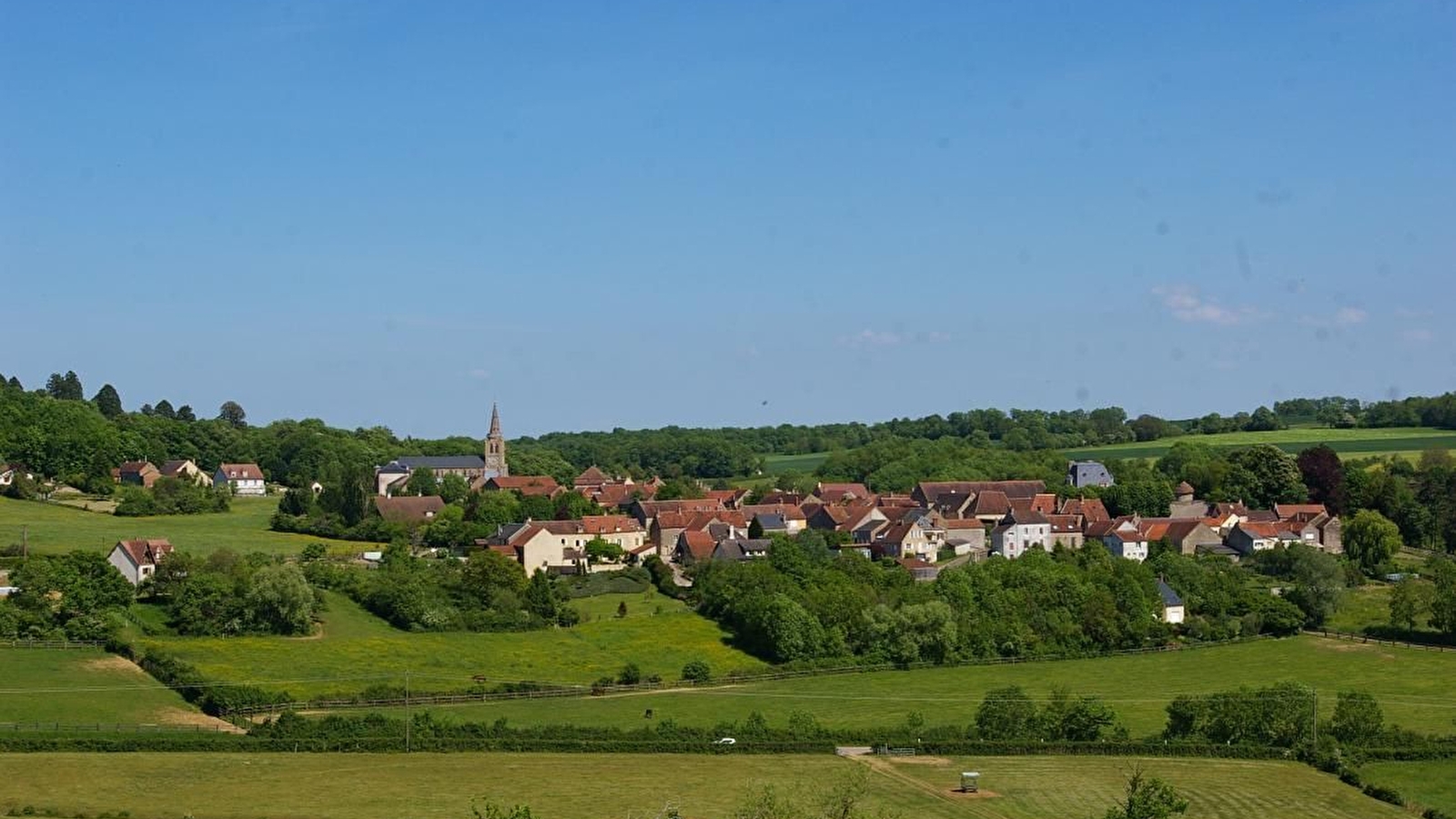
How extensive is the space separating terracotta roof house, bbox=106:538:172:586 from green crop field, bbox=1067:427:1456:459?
89003mm

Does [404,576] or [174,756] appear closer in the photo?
[174,756]

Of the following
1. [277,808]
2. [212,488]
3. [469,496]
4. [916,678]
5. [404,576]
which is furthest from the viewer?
[212,488]

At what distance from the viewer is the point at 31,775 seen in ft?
134

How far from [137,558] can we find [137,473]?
5121cm

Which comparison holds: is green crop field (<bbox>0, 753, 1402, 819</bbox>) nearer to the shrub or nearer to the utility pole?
the shrub

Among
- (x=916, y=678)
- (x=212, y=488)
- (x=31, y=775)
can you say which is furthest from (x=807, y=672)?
(x=212, y=488)

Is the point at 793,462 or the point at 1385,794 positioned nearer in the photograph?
the point at 1385,794

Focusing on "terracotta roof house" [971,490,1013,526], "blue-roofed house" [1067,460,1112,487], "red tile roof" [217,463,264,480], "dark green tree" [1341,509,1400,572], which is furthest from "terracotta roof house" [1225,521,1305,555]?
"red tile roof" [217,463,264,480]

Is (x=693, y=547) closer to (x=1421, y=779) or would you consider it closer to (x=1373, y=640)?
(x=1373, y=640)

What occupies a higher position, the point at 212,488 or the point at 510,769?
the point at 212,488

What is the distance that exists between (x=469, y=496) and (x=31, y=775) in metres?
58.5

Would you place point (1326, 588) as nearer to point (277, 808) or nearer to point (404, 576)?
point (404, 576)

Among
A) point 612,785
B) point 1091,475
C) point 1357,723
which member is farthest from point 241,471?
point 1357,723

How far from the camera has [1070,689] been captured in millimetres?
58625
